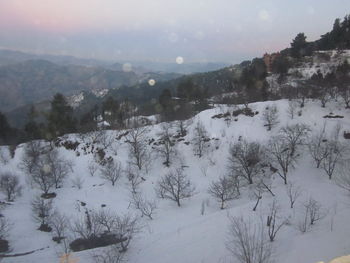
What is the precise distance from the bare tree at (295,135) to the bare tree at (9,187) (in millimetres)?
45062

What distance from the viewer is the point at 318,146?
1465 inches

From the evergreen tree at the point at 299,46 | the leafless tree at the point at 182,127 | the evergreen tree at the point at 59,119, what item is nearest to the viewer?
the leafless tree at the point at 182,127

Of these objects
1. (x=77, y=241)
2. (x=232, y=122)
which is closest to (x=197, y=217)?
(x=77, y=241)

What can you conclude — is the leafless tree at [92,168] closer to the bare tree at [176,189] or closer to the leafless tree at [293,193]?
the bare tree at [176,189]

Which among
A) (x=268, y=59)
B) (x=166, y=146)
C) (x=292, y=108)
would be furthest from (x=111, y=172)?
(x=268, y=59)

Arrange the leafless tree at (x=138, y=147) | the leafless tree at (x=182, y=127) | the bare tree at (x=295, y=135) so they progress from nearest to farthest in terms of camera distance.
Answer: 1. the bare tree at (x=295, y=135)
2. the leafless tree at (x=138, y=147)
3. the leafless tree at (x=182, y=127)

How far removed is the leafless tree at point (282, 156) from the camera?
3663 centimetres

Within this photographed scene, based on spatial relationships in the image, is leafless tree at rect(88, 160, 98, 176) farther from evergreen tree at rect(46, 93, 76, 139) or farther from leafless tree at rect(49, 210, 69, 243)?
evergreen tree at rect(46, 93, 76, 139)

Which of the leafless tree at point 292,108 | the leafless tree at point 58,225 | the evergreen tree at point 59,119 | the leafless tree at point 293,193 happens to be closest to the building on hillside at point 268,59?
the leafless tree at point 292,108

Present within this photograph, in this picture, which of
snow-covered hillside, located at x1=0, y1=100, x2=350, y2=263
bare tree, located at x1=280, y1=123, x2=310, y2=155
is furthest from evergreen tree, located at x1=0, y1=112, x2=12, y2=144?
bare tree, located at x1=280, y1=123, x2=310, y2=155

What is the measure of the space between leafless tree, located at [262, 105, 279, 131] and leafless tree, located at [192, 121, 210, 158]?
11.7m

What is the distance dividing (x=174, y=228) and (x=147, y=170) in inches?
735

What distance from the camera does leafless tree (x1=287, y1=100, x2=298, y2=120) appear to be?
47.8m

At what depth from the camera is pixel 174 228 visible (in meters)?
30.1
